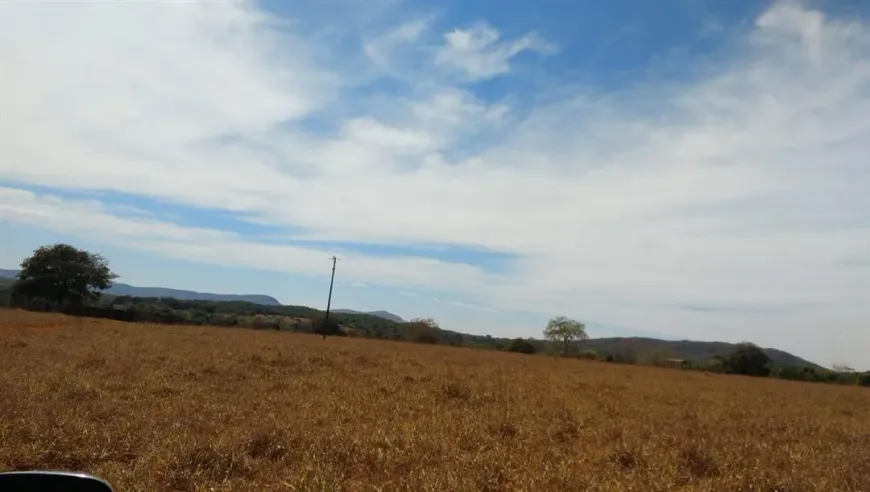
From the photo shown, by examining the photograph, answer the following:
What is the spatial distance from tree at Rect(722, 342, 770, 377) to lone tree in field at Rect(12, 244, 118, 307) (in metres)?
73.4

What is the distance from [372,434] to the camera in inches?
396

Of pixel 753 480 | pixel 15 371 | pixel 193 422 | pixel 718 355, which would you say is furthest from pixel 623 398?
pixel 718 355

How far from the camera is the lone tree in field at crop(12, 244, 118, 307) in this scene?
69062 mm

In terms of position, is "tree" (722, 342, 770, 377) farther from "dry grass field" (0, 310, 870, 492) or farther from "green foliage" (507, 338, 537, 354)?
"dry grass field" (0, 310, 870, 492)

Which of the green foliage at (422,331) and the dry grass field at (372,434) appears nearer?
the dry grass field at (372,434)

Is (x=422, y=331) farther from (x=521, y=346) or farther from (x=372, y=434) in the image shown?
(x=372, y=434)

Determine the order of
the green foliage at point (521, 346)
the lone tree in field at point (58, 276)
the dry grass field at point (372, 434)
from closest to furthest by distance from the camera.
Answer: the dry grass field at point (372, 434)
the lone tree in field at point (58, 276)
the green foliage at point (521, 346)

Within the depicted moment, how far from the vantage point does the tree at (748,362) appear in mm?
70550

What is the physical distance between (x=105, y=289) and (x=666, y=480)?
7766 centimetres

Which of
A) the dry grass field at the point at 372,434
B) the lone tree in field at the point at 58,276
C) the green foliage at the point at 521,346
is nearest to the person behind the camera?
the dry grass field at the point at 372,434

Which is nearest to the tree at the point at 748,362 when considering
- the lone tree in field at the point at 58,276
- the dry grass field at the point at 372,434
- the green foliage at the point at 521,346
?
the green foliage at the point at 521,346

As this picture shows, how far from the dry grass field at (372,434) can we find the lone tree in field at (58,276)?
188 ft

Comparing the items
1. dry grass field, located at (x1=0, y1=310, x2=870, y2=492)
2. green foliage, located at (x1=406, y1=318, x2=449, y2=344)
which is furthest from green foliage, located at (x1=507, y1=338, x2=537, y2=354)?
dry grass field, located at (x1=0, y1=310, x2=870, y2=492)

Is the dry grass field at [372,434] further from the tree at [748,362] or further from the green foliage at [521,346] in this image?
the green foliage at [521,346]
